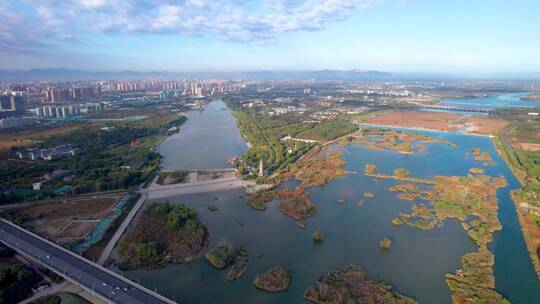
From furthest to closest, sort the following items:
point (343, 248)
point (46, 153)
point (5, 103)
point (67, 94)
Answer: point (67, 94) → point (5, 103) → point (46, 153) → point (343, 248)

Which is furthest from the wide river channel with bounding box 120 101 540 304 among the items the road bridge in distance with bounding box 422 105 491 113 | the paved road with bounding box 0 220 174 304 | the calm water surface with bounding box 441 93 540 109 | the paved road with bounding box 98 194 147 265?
the calm water surface with bounding box 441 93 540 109

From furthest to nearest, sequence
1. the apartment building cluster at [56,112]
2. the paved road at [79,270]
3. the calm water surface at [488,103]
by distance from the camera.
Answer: the calm water surface at [488,103]
the apartment building cluster at [56,112]
the paved road at [79,270]

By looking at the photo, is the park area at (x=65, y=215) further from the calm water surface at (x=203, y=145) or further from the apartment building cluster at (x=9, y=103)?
the apartment building cluster at (x=9, y=103)

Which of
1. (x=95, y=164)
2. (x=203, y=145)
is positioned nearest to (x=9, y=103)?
(x=203, y=145)

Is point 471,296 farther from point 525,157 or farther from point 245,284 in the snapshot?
point 525,157

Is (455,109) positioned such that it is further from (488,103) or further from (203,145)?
(203,145)

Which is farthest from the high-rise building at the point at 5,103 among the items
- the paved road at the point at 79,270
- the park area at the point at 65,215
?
the paved road at the point at 79,270

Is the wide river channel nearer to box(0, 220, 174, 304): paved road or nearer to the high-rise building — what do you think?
box(0, 220, 174, 304): paved road
